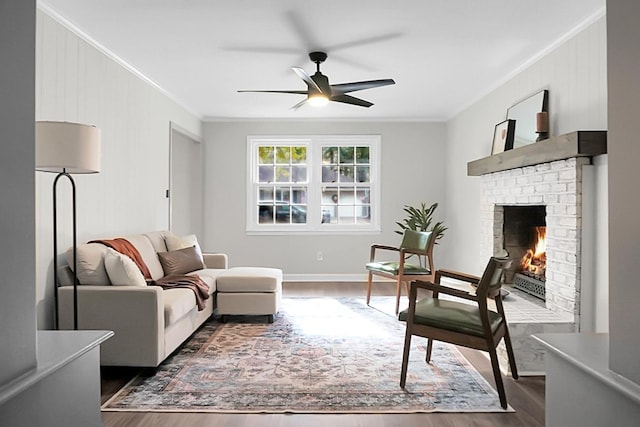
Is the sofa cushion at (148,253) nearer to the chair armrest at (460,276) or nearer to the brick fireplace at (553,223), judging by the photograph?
the chair armrest at (460,276)

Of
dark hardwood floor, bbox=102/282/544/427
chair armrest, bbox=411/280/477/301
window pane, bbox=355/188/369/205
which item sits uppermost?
window pane, bbox=355/188/369/205

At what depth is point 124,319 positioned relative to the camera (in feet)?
9.73

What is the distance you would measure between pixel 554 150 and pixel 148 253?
3.46 meters

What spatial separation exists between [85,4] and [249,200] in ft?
13.6

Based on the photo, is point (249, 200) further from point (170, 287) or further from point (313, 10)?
point (313, 10)

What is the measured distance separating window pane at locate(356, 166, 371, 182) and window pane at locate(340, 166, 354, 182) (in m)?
0.10

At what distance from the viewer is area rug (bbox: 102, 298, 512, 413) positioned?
8.43 ft

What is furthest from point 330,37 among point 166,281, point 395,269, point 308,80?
point 395,269

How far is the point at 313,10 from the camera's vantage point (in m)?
3.04

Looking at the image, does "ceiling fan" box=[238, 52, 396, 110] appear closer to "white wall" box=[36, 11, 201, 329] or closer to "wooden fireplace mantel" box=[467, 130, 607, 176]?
"wooden fireplace mantel" box=[467, 130, 607, 176]

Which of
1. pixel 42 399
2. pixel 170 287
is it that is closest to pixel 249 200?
pixel 170 287

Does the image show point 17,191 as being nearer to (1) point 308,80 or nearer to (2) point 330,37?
(1) point 308,80

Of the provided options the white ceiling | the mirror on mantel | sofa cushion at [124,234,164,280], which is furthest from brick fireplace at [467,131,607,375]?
sofa cushion at [124,234,164,280]

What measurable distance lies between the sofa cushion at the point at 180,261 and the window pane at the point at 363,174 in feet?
10.2
